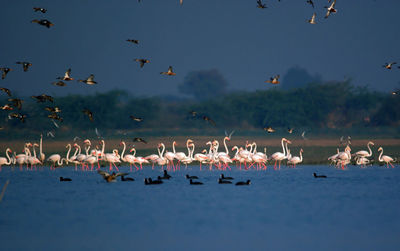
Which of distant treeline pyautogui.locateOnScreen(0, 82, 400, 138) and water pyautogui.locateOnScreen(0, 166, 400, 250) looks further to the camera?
distant treeline pyautogui.locateOnScreen(0, 82, 400, 138)

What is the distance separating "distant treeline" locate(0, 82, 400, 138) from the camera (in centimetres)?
5378

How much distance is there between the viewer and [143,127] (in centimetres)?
5531

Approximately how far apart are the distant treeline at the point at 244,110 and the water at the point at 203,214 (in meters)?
29.7

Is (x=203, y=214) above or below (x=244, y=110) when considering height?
below

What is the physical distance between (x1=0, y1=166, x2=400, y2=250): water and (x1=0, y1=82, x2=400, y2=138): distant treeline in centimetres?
2975

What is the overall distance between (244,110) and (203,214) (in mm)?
43867

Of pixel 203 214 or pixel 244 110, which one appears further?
pixel 244 110

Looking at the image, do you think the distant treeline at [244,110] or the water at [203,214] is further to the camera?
the distant treeline at [244,110]

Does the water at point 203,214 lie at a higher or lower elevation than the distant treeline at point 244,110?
lower

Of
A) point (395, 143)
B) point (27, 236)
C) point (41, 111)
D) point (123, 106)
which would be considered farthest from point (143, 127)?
point (27, 236)

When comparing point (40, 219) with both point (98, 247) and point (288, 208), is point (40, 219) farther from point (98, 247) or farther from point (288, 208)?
point (288, 208)

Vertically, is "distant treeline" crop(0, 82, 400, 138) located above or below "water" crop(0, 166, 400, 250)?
above

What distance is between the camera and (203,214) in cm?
1573

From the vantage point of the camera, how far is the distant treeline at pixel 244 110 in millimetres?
53781
